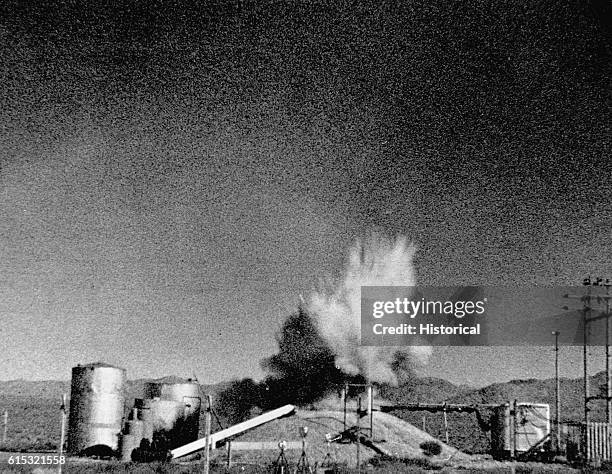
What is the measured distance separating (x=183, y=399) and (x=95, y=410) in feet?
26.6

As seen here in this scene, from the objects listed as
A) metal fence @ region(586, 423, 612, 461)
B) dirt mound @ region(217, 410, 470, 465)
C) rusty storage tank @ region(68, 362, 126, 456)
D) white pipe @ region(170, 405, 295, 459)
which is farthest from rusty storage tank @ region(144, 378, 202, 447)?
metal fence @ region(586, 423, 612, 461)

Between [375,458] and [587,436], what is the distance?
1193 cm

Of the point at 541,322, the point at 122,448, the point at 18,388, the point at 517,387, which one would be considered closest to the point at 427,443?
the point at 541,322

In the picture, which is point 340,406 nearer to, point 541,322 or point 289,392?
point 289,392

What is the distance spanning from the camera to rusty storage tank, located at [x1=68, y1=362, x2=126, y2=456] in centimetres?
5050

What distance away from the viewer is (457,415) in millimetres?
89500

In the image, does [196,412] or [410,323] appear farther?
[196,412]

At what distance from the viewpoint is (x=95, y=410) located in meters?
50.8

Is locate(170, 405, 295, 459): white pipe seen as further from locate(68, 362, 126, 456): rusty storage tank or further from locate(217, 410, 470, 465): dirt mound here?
locate(68, 362, 126, 456): rusty storage tank

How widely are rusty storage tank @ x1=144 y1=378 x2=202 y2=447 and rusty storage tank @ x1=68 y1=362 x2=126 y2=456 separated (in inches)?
169

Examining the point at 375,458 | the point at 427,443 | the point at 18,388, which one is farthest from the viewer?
the point at 18,388

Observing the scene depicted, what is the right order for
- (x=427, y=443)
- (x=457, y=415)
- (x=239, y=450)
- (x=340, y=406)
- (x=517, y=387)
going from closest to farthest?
(x=239, y=450)
(x=427, y=443)
(x=340, y=406)
(x=457, y=415)
(x=517, y=387)

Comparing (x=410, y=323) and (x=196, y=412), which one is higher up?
(x=410, y=323)

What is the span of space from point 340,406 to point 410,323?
42544 millimetres
